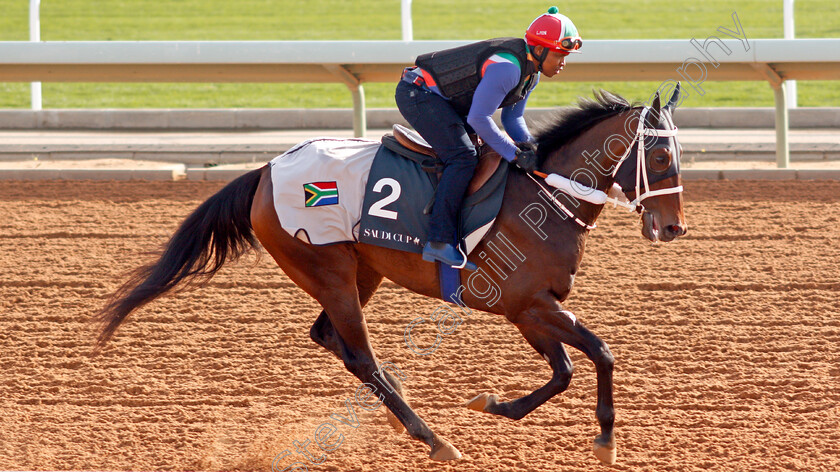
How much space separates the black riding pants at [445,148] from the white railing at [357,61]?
455cm

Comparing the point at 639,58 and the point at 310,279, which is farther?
the point at 639,58

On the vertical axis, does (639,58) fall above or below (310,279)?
above

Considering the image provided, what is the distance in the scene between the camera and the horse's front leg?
387cm

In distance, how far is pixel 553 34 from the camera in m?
3.89

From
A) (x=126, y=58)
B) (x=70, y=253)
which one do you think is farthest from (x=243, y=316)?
(x=126, y=58)

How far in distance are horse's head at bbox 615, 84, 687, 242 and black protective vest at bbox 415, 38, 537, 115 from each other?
580 mm

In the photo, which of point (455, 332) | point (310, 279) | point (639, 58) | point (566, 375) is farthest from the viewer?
point (639, 58)

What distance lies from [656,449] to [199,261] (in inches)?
97.9

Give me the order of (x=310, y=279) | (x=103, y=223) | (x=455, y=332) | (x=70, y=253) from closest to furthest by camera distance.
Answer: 1. (x=310, y=279)
2. (x=455, y=332)
3. (x=70, y=253)
4. (x=103, y=223)

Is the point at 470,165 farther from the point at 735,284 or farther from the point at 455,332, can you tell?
the point at 735,284

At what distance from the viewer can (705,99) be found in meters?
14.0

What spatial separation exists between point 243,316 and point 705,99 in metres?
10.2

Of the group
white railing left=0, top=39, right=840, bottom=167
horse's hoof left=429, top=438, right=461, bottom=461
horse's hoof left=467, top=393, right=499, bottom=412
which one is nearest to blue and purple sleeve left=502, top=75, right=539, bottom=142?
horse's hoof left=467, top=393, right=499, bottom=412

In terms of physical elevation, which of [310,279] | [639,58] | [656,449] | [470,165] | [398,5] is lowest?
[656,449]
